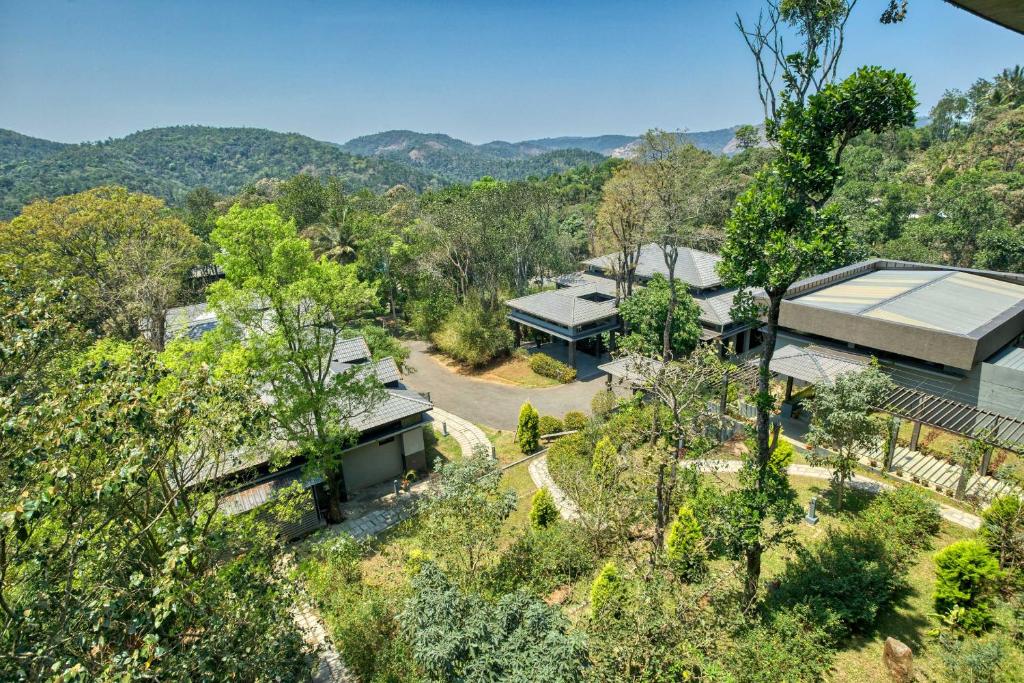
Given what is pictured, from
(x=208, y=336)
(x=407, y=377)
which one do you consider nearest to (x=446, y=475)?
(x=208, y=336)

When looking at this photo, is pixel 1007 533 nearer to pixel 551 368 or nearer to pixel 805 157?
pixel 805 157

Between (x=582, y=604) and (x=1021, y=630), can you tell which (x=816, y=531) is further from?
(x=582, y=604)

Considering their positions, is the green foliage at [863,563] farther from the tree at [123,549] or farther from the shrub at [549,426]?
the shrub at [549,426]

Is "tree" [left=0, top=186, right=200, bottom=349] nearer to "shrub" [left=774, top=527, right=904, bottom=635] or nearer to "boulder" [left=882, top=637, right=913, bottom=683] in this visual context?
"shrub" [left=774, top=527, right=904, bottom=635]

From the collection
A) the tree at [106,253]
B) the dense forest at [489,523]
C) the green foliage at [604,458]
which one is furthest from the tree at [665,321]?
the tree at [106,253]


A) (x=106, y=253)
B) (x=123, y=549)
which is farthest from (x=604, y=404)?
(x=106, y=253)
